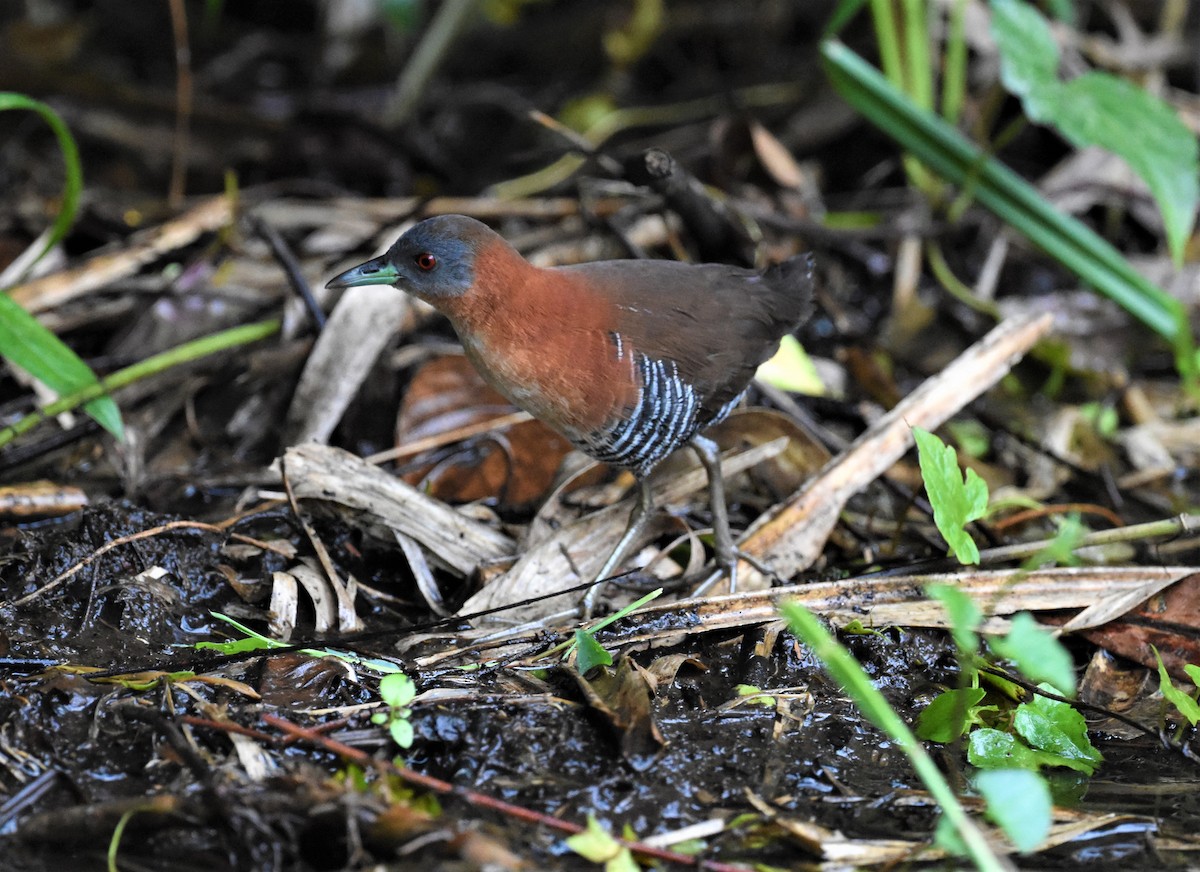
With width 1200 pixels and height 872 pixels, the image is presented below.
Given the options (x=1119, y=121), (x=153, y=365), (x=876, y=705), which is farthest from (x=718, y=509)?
(x=1119, y=121)

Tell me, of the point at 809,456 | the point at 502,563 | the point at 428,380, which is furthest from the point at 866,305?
the point at 502,563

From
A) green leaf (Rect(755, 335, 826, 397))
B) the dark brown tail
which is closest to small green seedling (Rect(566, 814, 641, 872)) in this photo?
the dark brown tail

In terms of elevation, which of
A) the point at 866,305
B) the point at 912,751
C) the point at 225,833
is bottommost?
the point at 225,833

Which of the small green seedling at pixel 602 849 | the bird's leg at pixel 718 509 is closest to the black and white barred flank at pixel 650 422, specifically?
the bird's leg at pixel 718 509

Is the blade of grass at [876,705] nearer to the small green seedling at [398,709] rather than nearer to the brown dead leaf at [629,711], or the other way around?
the brown dead leaf at [629,711]

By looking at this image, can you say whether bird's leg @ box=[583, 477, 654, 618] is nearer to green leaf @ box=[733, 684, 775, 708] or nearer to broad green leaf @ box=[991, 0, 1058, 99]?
green leaf @ box=[733, 684, 775, 708]

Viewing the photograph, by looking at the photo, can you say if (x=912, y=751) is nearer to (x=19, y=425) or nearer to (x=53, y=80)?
(x=19, y=425)

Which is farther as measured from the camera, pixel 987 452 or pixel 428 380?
pixel 987 452

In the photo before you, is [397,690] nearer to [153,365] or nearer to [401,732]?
[401,732]
